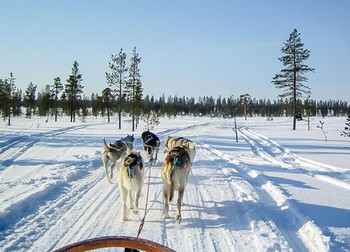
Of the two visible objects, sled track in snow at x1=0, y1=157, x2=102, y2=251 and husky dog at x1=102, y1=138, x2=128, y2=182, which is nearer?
sled track in snow at x1=0, y1=157, x2=102, y2=251

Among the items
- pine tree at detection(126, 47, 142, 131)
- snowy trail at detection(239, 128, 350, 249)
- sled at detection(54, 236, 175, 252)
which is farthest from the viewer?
pine tree at detection(126, 47, 142, 131)

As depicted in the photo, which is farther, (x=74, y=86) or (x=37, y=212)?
(x=74, y=86)

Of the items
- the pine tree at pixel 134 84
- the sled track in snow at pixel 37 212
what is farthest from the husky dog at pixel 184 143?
the pine tree at pixel 134 84

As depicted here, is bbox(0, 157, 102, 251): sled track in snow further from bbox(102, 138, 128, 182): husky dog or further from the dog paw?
the dog paw

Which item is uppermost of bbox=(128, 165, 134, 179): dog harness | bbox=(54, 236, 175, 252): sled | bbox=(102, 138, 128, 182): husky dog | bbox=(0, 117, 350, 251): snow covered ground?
bbox=(54, 236, 175, 252): sled

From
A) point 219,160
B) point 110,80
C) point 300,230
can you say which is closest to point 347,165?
point 219,160

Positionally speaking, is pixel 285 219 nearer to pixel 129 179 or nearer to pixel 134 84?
pixel 129 179

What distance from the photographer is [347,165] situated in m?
12.9

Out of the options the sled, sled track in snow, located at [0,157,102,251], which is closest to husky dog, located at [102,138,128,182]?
sled track in snow, located at [0,157,102,251]

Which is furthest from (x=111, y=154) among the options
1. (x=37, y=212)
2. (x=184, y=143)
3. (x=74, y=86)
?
(x=74, y=86)

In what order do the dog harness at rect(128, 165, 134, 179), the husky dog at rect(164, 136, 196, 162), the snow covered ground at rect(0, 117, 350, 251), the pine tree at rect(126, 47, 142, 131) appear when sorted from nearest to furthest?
the snow covered ground at rect(0, 117, 350, 251)
the dog harness at rect(128, 165, 134, 179)
the husky dog at rect(164, 136, 196, 162)
the pine tree at rect(126, 47, 142, 131)

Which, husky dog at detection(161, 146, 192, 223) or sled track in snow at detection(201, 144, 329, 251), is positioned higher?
husky dog at detection(161, 146, 192, 223)

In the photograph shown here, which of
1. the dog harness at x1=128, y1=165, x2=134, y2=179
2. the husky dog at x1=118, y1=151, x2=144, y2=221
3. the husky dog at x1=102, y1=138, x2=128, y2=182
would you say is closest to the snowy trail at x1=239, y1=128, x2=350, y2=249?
the husky dog at x1=118, y1=151, x2=144, y2=221

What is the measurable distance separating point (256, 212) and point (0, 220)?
16.0ft
